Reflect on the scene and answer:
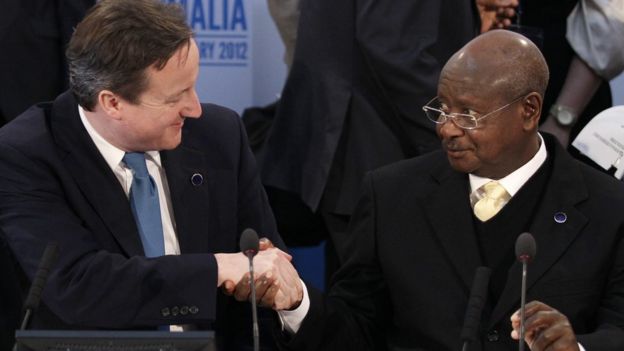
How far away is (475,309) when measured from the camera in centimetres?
330

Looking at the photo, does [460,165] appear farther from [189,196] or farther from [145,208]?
[145,208]

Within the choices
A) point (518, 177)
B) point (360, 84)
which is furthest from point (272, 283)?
point (360, 84)

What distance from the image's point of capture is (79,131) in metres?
4.00

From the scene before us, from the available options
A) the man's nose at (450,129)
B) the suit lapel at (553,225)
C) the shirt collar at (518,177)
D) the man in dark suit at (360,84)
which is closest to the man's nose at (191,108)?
the man's nose at (450,129)

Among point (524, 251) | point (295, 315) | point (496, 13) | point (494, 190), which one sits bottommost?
point (295, 315)

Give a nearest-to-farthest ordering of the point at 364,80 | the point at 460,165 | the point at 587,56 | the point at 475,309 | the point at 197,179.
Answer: the point at 475,309
the point at 460,165
the point at 197,179
the point at 364,80
the point at 587,56

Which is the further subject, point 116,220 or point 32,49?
point 32,49

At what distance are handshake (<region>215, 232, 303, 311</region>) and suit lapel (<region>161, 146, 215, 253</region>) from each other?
23 centimetres

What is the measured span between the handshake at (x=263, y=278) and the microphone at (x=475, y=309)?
610mm

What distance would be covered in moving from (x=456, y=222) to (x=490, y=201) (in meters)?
0.11

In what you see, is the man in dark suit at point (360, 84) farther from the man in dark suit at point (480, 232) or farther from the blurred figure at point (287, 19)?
the man in dark suit at point (480, 232)

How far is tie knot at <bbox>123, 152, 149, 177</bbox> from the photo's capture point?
4.02 meters

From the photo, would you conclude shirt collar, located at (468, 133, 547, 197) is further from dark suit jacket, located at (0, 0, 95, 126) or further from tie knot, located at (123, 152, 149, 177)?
dark suit jacket, located at (0, 0, 95, 126)

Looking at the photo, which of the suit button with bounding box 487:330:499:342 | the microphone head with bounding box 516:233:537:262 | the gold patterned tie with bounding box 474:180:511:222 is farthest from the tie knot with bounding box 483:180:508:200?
the microphone head with bounding box 516:233:537:262
